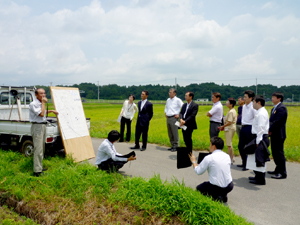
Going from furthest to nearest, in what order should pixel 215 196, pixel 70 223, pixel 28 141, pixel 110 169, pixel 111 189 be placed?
pixel 28 141, pixel 110 169, pixel 111 189, pixel 215 196, pixel 70 223

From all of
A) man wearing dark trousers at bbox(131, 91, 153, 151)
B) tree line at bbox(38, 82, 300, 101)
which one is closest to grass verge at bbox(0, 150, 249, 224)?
man wearing dark trousers at bbox(131, 91, 153, 151)

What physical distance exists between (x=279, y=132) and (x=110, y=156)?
400 cm

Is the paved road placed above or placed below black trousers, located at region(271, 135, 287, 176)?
below

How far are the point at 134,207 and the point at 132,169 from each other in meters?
2.17

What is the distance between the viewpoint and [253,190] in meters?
4.93

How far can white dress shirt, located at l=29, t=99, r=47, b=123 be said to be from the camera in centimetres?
525

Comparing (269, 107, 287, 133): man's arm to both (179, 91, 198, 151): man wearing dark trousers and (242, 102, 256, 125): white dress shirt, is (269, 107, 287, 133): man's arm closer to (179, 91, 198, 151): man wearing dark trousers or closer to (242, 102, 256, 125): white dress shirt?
(242, 102, 256, 125): white dress shirt

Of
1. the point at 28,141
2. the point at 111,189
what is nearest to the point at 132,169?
the point at 111,189

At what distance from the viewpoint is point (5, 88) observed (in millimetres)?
8523

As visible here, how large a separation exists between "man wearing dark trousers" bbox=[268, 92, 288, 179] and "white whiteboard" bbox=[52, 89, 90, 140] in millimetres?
5291

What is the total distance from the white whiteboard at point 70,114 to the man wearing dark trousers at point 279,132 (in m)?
5.29

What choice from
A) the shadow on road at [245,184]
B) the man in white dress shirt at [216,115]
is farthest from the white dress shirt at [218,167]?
the man in white dress shirt at [216,115]

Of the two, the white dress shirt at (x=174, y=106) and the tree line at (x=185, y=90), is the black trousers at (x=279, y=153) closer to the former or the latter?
the white dress shirt at (x=174, y=106)

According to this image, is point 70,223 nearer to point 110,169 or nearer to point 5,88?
point 110,169
